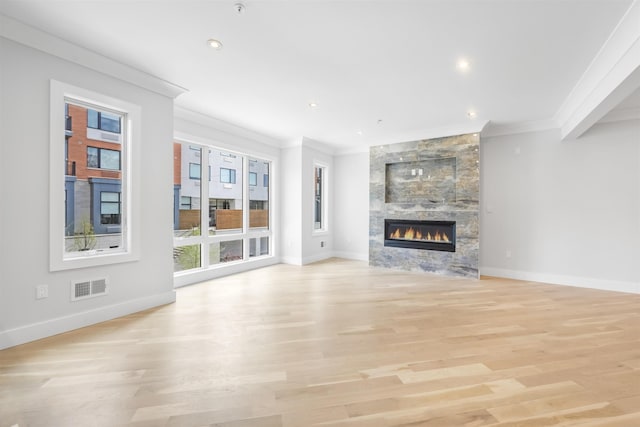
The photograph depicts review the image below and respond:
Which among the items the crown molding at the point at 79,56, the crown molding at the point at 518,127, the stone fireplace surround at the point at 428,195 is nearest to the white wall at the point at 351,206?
the stone fireplace surround at the point at 428,195

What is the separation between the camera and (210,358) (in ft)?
7.50

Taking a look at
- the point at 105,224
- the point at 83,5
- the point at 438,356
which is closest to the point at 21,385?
the point at 105,224

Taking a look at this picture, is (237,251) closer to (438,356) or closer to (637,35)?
(438,356)

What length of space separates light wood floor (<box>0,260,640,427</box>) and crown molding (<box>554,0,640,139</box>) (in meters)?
2.43

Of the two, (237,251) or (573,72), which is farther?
(237,251)

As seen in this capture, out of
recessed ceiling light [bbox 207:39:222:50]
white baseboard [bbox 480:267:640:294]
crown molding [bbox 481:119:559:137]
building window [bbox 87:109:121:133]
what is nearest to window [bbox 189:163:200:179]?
building window [bbox 87:109:121:133]

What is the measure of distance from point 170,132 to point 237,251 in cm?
266

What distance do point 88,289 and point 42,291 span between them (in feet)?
1.18

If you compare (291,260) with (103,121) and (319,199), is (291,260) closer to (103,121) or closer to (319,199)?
(319,199)

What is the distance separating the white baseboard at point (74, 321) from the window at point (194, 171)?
6.54 feet

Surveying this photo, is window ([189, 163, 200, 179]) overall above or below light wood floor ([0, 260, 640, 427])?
above

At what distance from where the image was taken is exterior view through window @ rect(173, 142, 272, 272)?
4.55 metres

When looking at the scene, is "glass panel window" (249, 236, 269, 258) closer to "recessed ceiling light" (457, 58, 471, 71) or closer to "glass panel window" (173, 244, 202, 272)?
"glass panel window" (173, 244, 202, 272)

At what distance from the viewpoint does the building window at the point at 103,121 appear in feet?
10.2
